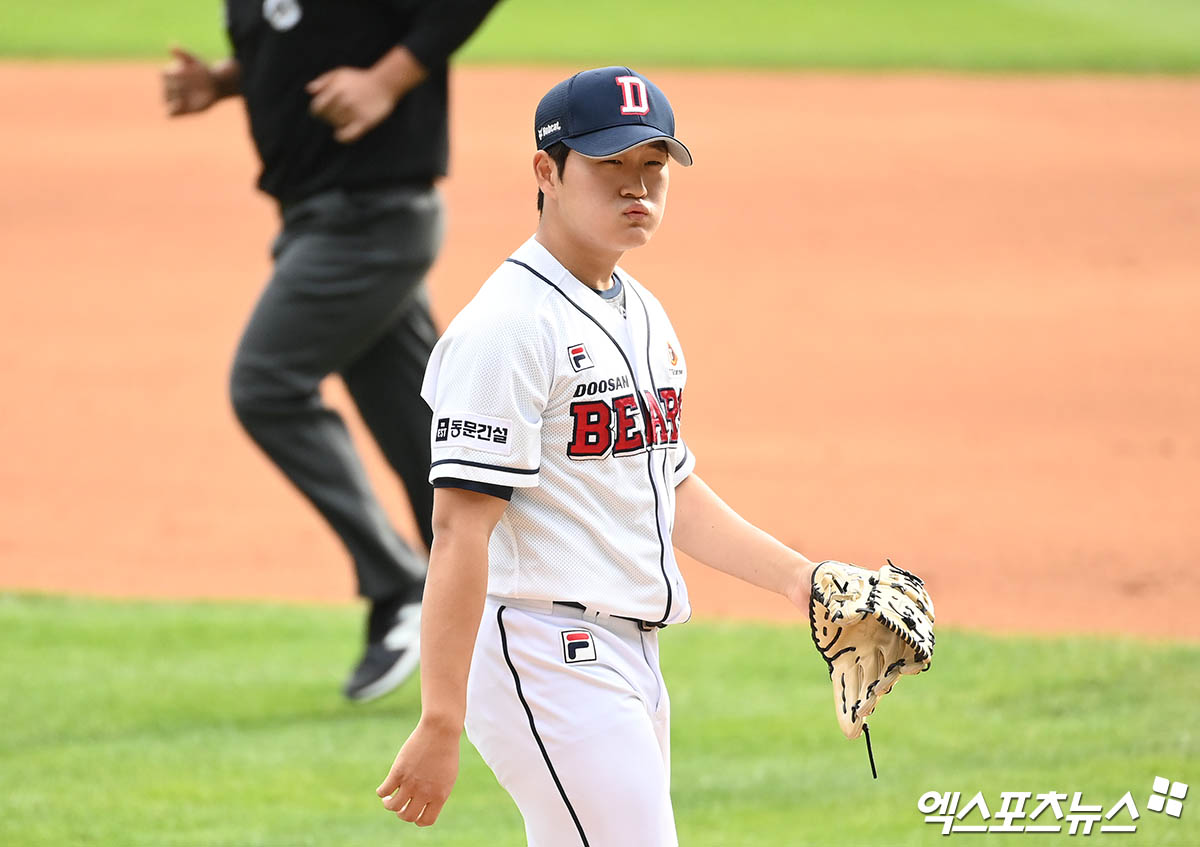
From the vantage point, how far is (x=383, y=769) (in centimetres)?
483

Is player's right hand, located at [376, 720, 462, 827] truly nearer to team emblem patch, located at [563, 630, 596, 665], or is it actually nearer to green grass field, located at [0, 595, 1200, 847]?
team emblem patch, located at [563, 630, 596, 665]

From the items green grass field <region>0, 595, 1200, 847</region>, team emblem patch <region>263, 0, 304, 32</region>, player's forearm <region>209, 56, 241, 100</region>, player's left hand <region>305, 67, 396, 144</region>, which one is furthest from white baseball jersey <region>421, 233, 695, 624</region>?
player's forearm <region>209, 56, 241, 100</region>

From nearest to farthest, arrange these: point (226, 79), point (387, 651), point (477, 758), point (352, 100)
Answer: point (352, 100) < point (477, 758) < point (387, 651) < point (226, 79)

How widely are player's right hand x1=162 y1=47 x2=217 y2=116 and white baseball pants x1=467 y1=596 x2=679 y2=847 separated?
3.36m

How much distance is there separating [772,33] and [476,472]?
24.9 meters

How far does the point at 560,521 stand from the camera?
9.07 feet

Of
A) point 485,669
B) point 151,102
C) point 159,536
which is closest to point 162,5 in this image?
point 151,102

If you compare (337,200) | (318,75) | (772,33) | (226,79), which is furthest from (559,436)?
(772,33)

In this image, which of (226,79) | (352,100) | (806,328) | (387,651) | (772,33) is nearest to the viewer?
(352,100)

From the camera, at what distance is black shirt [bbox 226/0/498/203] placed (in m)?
5.09

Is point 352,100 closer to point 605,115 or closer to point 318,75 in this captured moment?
point 318,75

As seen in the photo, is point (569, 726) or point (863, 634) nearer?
point (569, 726)

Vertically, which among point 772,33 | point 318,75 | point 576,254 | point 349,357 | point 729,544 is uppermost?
point 772,33

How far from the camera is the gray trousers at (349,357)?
507 centimetres
